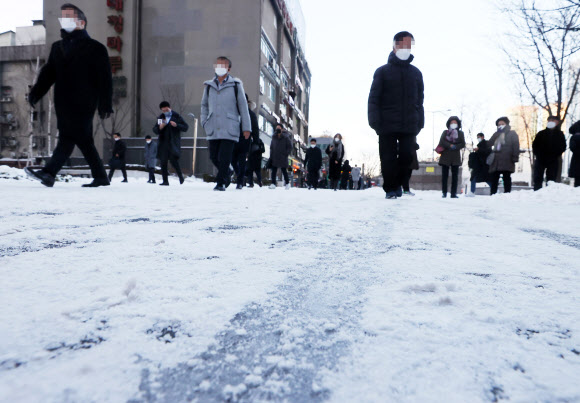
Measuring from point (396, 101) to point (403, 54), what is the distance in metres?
0.59

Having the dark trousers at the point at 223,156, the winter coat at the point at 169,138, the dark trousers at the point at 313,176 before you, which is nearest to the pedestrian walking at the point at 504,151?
the dark trousers at the point at 313,176

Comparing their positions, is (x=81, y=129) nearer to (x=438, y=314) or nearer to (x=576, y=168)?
(x=438, y=314)

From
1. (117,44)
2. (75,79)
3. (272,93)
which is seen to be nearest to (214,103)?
(75,79)

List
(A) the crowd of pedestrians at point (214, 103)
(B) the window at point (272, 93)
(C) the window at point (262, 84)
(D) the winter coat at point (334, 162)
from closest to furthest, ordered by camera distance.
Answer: (A) the crowd of pedestrians at point (214, 103)
(D) the winter coat at point (334, 162)
(C) the window at point (262, 84)
(B) the window at point (272, 93)

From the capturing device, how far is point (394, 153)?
5211 millimetres

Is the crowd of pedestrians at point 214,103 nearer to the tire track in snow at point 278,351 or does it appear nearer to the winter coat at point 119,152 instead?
the tire track in snow at point 278,351

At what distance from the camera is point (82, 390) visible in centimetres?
51

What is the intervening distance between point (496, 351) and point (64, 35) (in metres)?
5.53

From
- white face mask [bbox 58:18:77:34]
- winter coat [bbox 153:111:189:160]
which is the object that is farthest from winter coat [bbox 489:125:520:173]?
white face mask [bbox 58:18:77:34]

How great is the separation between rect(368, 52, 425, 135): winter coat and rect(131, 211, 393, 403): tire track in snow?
167 inches

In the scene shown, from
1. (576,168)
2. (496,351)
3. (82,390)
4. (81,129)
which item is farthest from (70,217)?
(576,168)

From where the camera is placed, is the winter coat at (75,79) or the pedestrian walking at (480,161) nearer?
the winter coat at (75,79)

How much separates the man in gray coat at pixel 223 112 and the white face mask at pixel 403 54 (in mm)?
2263

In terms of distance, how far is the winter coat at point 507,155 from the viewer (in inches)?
308
